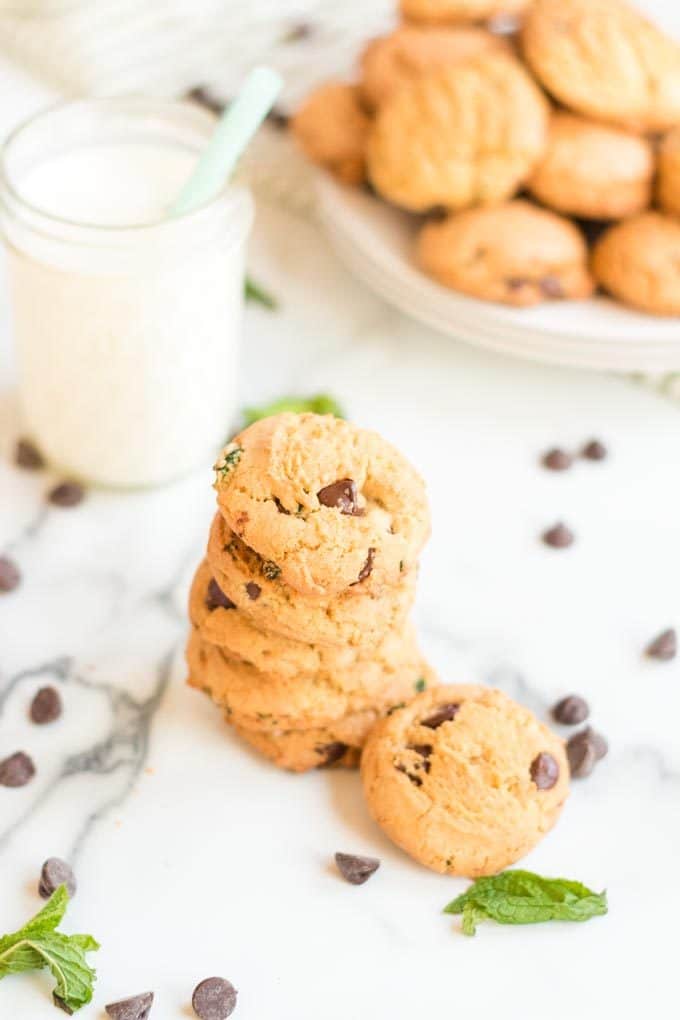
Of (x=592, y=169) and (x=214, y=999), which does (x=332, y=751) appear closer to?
(x=214, y=999)

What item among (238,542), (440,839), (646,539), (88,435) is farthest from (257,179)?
(440,839)

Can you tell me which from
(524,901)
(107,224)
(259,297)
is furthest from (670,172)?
(524,901)

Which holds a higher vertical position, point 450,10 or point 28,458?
point 450,10

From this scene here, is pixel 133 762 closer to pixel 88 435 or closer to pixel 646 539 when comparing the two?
pixel 88 435

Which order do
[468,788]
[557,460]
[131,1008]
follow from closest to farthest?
[131,1008]
[468,788]
[557,460]

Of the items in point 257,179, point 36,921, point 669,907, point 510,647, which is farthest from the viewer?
point 257,179

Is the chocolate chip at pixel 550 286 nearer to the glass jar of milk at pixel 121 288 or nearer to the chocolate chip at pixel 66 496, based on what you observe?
the glass jar of milk at pixel 121 288

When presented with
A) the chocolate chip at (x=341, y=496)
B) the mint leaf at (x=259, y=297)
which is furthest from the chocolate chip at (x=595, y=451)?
the chocolate chip at (x=341, y=496)
